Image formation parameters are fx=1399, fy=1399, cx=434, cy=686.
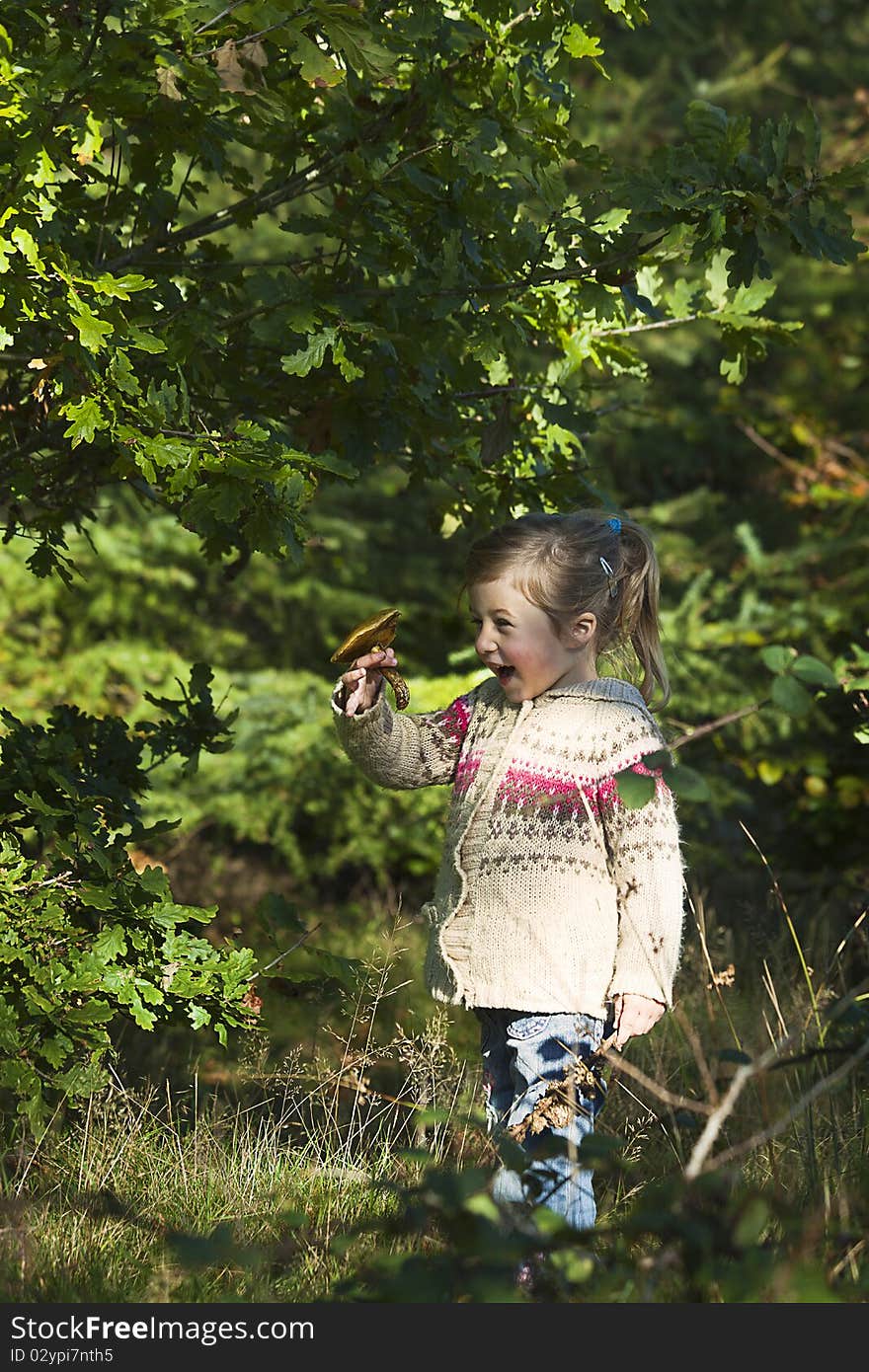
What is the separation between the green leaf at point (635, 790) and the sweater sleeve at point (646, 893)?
Answer: 0.72 m

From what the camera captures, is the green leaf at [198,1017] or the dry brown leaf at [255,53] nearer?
the dry brown leaf at [255,53]

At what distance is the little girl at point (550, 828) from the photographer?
267 cm

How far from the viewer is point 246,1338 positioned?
215cm

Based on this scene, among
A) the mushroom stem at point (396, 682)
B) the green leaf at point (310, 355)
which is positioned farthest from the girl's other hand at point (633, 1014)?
the green leaf at point (310, 355)

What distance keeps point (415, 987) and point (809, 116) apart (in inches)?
151

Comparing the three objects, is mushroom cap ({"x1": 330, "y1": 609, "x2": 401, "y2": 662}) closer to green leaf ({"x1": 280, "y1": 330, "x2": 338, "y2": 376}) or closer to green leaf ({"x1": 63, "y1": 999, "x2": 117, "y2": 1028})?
green leaf ({"x1": 280, "y1": 330, "x2": 338, "y2": 376})

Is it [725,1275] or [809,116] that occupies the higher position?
[809,116]

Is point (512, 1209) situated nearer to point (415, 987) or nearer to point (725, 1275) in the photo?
point (725, 1275)

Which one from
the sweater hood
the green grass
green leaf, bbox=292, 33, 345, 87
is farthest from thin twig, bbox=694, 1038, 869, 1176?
green leaf, bbox=292, 33, 345, 87

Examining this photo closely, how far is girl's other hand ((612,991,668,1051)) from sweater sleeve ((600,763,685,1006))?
0.04 feet

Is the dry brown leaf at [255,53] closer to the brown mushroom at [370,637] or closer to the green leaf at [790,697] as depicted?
the brown mushroom at [370,637]

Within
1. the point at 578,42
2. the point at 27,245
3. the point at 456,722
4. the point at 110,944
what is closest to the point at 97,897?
the point at 110,944

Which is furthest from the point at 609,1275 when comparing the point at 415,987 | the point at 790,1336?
the point at 415,987

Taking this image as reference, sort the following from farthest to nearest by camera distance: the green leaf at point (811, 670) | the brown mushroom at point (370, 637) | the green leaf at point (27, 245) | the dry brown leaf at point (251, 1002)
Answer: the dry brown leaf at point (251, 1002) → the brown mushroom at point (370, 637) → the green leaf at point (27, 245) → the green leaf at point (811, 670)
